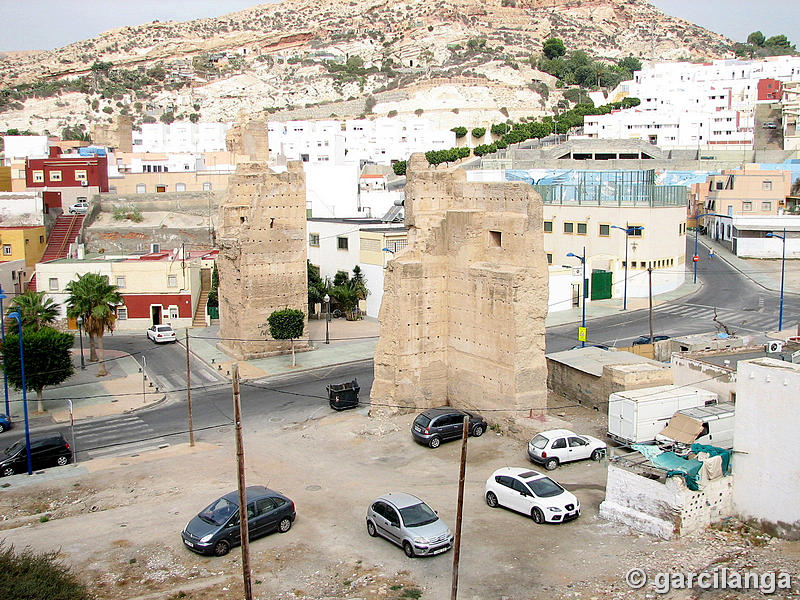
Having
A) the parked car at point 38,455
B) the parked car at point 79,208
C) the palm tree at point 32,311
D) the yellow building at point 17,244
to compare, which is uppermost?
the parked car at point 79,208

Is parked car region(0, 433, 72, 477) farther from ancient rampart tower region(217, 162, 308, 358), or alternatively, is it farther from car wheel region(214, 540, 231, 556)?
ancient rampart tower region(217, 162, 308, 358)

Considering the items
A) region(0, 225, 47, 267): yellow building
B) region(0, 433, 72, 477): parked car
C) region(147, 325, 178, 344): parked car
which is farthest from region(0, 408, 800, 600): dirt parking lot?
region(0, 225, 47, 267): yellow building

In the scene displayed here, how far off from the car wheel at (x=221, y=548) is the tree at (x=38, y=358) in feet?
52.3

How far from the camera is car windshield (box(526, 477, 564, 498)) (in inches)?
767

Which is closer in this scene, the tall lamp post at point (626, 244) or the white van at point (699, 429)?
the white van at point (699, 429)

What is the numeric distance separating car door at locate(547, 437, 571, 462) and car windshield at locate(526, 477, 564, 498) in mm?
2772

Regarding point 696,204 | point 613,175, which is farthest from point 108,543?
point 696,204

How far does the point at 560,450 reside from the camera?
899 inches

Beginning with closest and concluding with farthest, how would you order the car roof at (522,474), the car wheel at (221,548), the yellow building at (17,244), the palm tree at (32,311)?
1. the car wheel at (221,548)
2. the car roof at (522,474)
3. the palm tree at (32,311)
4. the yellow building at (17,244)

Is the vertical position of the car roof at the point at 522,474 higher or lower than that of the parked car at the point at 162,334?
higher

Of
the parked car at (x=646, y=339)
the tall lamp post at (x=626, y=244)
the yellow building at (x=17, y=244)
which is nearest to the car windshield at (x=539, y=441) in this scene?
the parked car at (x=646, y=339)

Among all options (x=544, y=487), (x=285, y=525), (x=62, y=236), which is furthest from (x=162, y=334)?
(x=544, y=487)

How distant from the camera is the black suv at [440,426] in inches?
992

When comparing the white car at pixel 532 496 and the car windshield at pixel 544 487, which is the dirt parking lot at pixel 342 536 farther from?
the car windshield at pixel 544 487
